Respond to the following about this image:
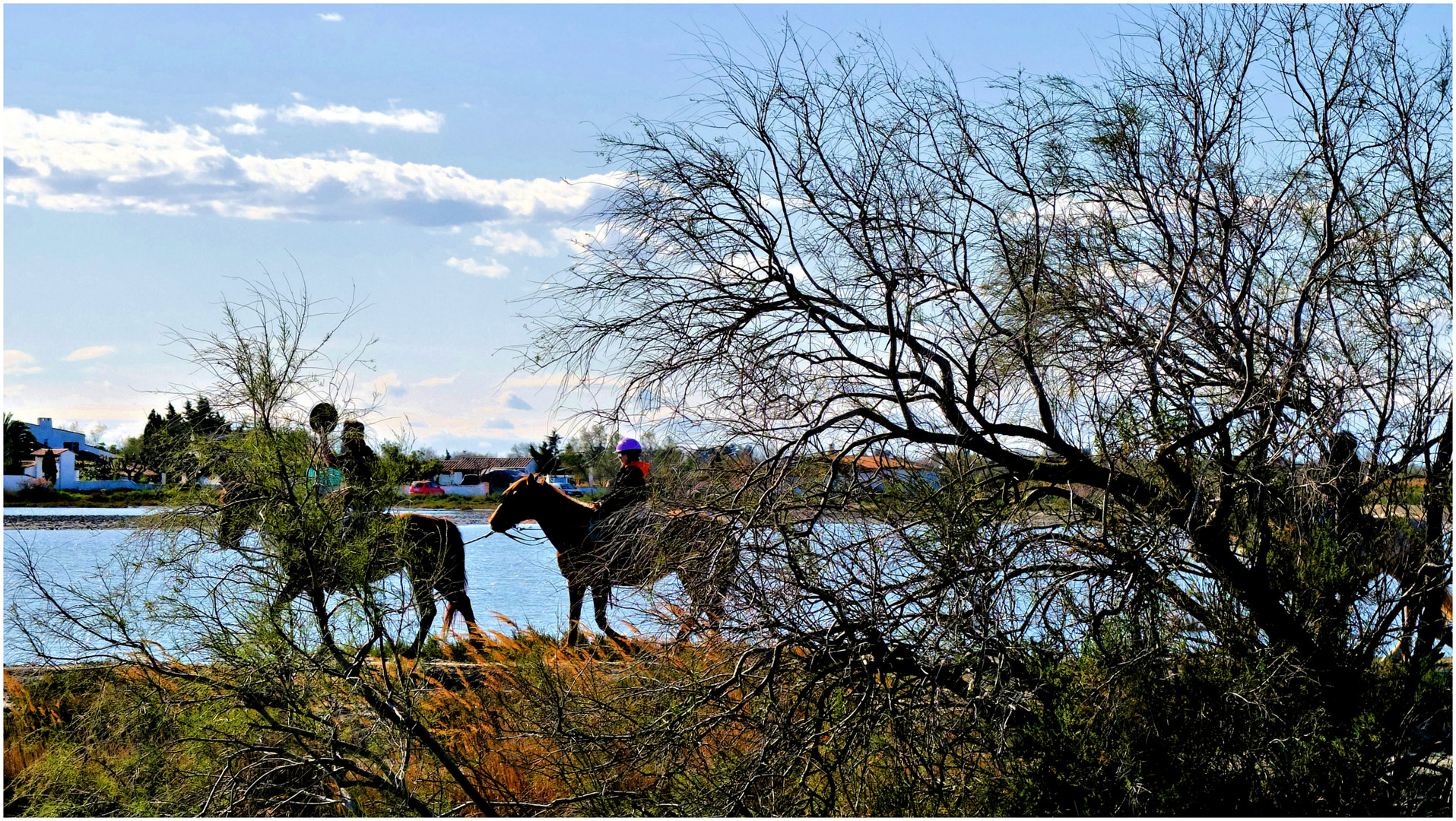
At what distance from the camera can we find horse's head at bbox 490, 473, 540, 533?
10.5 metres

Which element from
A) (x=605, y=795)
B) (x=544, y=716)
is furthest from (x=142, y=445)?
(x=605, y=795)

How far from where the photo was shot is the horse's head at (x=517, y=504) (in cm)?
1046

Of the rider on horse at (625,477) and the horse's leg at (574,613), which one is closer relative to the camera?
the rider on horse at (625,477)

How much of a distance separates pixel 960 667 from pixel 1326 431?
212 cm

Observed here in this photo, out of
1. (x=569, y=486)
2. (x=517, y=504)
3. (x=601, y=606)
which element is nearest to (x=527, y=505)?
(x=517, y=504)

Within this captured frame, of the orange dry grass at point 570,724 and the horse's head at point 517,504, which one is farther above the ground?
the horse's head at point 517,504

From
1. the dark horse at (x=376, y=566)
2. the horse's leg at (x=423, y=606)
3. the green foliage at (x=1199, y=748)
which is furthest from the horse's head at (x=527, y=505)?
the green foliage at (x=1199, y=748)

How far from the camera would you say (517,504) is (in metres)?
10.5

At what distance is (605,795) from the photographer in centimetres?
589

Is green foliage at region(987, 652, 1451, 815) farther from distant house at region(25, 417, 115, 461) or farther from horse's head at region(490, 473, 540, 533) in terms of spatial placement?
distant house at region(25, 417, 115, 461)

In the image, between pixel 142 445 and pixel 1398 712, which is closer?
pixel 1398 712

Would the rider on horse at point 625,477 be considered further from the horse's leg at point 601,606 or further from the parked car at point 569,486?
the parked car at point 569,486

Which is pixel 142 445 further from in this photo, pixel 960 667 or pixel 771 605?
pixel 960 667

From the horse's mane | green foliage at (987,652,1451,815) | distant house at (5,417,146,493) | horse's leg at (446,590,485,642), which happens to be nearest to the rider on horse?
horse's leg at (446,590,485,642)
